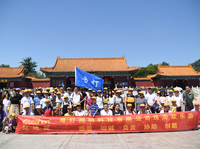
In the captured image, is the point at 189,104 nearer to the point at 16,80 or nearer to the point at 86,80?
the point at 86,80

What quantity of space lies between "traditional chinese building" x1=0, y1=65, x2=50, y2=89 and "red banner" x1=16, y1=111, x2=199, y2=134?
24.5m

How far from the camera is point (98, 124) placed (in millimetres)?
5754

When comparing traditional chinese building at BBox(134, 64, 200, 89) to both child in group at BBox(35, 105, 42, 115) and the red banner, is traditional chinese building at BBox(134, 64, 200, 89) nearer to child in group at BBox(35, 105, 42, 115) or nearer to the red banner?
the red banner

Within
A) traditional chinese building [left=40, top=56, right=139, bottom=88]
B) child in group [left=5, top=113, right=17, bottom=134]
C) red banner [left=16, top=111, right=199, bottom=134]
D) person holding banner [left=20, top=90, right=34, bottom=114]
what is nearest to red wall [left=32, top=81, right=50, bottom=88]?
traditional chinese building [left=40, top=56, right=139, bottom=88]

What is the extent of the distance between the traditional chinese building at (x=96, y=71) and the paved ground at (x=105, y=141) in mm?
21508

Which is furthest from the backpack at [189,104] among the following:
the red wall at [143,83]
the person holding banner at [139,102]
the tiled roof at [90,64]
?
the red wall at [143,83]

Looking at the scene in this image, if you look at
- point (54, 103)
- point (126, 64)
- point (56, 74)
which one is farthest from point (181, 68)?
point (54, 103)

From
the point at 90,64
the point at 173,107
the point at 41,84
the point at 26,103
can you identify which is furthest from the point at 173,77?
the point at 26,103

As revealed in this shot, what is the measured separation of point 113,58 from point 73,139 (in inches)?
1040

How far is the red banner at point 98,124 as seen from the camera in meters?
5.70

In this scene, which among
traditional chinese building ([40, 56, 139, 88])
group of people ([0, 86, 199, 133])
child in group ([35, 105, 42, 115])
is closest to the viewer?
group of people ([0, 86, 199, 133])

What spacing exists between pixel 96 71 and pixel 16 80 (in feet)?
45.1

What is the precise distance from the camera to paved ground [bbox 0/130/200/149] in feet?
14.3

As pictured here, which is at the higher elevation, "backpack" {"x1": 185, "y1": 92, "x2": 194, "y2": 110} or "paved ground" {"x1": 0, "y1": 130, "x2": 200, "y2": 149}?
"backpack" {"x1": 185, "y1": 92, "x2": 194, "y2": 110}
